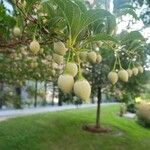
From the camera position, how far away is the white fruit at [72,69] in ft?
5.20

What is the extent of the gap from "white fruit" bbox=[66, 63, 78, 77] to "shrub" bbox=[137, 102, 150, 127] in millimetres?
18333

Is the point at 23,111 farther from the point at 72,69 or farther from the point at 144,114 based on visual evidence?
the point at 72,69

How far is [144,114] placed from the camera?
68.0 ft

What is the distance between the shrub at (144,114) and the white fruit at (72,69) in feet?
60.1

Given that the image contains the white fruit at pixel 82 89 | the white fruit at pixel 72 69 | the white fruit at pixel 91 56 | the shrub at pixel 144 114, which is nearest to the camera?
the white fruit at pixel 82 89

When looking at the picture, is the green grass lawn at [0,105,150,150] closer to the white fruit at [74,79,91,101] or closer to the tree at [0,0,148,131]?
the tree at [0,0,148,131]

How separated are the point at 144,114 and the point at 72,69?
1945 cm

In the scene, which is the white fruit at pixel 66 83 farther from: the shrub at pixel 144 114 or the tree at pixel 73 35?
the shrub at pixel 144 114

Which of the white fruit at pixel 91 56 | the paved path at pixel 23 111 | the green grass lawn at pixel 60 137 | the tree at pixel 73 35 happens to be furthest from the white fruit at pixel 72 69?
the paved path at pixel 23 111

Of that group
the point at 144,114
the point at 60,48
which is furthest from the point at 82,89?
the point at 144,114

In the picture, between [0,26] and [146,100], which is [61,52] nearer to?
[0,26]

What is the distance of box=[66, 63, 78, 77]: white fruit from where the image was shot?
1.58m

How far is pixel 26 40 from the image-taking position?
107 inches

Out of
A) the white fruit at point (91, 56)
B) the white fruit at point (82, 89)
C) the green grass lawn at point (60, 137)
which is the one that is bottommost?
the green grass lawn at point (60, 137)
